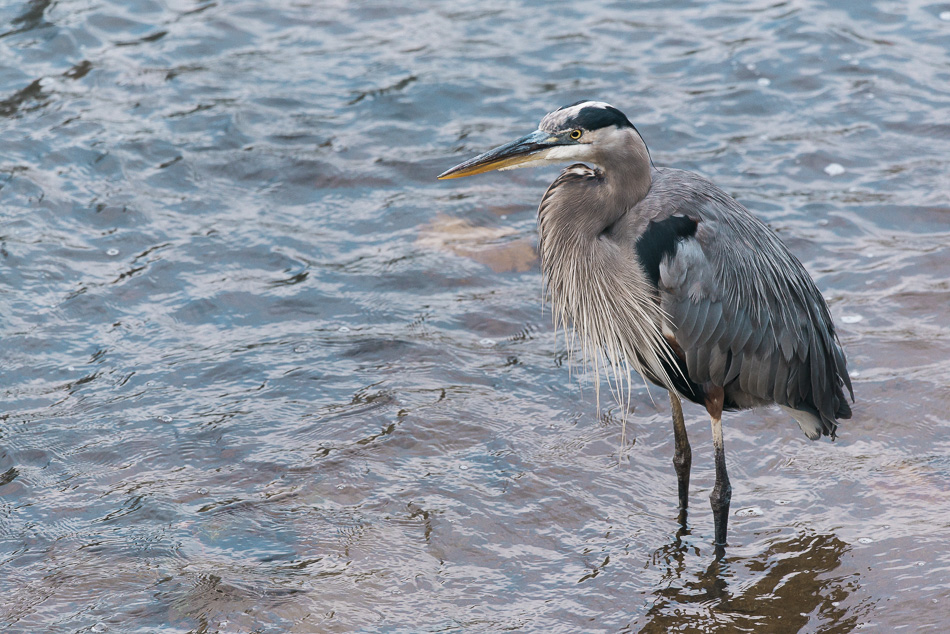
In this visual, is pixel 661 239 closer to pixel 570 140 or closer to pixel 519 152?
pixel 570 140

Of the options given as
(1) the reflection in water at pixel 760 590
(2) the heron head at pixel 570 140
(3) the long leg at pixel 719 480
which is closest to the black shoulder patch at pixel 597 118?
(2) the heron head at pixel 570 140

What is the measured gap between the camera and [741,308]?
4.81 meters

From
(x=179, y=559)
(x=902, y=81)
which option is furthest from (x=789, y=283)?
(x=902, y=81)

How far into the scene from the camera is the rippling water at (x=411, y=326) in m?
4.76

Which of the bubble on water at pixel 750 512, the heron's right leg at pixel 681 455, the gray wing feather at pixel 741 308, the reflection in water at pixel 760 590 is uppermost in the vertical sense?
the gray wing feather at pixel 741 308

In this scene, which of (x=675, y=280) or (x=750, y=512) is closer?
(x=675, y=280)

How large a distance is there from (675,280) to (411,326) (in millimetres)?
2509

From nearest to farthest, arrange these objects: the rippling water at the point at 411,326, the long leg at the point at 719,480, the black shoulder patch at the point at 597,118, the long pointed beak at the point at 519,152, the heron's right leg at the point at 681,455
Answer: the black shoulder patch at the point at 597,118
the long pointed beak at the point at 519,152
the rippling water at the point at 411,326
the long leg at the point at 719,480
the heron's right leg at the point at 681,455

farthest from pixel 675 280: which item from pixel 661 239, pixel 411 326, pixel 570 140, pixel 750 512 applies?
pixel 411 326

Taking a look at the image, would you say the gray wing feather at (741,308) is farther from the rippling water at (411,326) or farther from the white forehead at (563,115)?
the rippling water at (411,326)

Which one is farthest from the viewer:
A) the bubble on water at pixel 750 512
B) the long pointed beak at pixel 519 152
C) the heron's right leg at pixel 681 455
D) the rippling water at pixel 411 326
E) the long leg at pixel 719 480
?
the bubble on water at pixel 750 512

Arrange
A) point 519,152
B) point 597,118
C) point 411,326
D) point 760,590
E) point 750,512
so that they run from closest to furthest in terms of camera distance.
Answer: point 597,118 < point 519,152 < point 760,590 < point 750,512 < point 411,326

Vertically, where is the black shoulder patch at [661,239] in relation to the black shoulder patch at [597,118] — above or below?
below

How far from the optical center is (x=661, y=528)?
5168 millimetres
